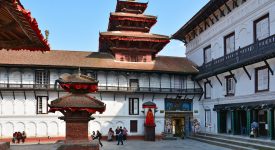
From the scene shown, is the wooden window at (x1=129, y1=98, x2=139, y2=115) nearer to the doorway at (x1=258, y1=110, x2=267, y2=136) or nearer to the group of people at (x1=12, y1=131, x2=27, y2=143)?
the group of people at (x1=12, y1=131, x2=27, y2=143)

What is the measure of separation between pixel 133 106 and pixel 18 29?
2943 centimetres

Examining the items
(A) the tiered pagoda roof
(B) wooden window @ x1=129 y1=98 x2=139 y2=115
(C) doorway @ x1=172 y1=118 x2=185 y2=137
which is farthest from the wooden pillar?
(A) the tiered pagoda roof

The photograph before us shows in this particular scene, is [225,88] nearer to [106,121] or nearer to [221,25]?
[221,25]

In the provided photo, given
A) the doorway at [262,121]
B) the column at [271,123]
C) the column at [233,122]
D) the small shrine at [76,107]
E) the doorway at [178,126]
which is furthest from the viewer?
the doorway at [178,126]

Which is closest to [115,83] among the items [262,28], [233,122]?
[233,122]

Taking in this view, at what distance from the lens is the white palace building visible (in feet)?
86.9

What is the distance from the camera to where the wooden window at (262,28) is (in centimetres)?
2502

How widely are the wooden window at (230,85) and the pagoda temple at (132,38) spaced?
9.84 meters

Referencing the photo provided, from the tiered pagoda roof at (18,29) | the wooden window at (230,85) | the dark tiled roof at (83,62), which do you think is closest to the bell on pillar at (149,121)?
the dark tiled roof at (83,62)

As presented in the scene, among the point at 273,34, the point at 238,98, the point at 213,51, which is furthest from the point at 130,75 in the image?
the point at 273,34

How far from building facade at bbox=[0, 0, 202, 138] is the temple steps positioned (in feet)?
22.0

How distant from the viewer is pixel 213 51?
34562 mm

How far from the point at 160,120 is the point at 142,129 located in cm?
232

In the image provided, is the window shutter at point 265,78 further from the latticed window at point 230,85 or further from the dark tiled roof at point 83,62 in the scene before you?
the dark tiled roof at point 83,62
